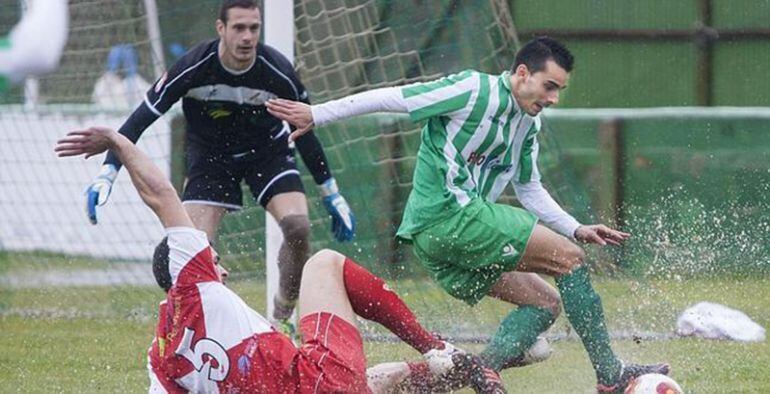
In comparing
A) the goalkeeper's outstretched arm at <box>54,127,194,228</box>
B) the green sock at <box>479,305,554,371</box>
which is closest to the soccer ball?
the green sock at <box>479,305,554,371</box>

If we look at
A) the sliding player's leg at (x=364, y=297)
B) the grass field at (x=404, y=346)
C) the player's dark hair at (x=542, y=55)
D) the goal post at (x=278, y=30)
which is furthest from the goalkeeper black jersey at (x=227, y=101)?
the sliding player's leg at (x=364, y=297)

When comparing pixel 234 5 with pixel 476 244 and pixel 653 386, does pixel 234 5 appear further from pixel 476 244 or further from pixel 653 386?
pixel 653 386

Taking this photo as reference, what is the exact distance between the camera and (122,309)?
30.6 ft

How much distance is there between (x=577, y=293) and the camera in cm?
592

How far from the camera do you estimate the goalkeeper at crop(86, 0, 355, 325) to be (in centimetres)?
728

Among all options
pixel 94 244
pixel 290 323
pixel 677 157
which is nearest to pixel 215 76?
pixel 290 323

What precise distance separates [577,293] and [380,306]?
0.92m

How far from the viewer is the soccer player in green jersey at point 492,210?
5.89 m

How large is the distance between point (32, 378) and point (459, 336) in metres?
2.29

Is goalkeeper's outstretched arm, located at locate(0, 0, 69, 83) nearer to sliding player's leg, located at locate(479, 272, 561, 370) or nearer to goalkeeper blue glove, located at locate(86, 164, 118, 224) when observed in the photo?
sliding player's leg, located at locate(479, 272, 561, 370)

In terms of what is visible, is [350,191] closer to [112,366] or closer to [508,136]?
[112,366]

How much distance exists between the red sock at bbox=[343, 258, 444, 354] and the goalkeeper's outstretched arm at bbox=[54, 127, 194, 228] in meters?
0.69

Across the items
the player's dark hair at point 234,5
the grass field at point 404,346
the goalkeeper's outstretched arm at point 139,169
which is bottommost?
the grass field at point 404,346

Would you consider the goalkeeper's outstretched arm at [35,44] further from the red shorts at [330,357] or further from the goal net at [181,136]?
the goal net at [181,136]
